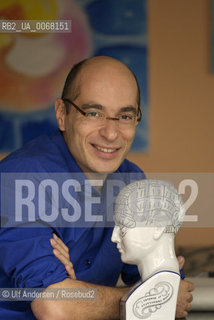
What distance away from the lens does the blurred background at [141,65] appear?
7.56 ft

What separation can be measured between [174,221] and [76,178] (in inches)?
13.8

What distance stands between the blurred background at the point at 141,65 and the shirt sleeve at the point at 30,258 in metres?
1.40

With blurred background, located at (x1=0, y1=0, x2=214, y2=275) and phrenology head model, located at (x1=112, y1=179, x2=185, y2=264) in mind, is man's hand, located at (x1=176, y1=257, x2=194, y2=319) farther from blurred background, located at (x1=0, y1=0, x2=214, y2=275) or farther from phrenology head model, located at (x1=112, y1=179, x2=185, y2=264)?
blurred background, located at (x1=0, y1=0, x2=214, y2=275)

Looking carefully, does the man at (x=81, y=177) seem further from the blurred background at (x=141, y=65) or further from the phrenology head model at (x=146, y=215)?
the blurred background at (x=141, y=65)

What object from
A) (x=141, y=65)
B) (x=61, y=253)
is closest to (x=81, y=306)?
(x=61, y=253)

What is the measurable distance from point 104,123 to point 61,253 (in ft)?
1.05

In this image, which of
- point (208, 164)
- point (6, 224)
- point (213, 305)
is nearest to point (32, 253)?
point (6, 224)

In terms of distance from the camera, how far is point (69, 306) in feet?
3.06

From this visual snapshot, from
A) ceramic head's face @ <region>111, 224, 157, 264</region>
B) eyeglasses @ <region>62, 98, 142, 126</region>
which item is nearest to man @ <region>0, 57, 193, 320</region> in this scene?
eyeglasses @ <region>62, 98, 142, 126</region>

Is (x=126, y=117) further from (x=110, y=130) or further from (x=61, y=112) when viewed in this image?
(x=61, y=112)

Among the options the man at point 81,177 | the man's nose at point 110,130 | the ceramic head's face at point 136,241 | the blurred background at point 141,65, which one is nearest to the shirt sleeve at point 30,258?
the man at point 81,177

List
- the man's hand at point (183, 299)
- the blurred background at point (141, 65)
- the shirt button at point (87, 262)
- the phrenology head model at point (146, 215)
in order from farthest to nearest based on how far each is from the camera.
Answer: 1. the blurred background at point (141, 65)
2. the shirt button at point (87, 262)
3. the man's hand at point (183, 299)
4. the phrenology head model at point (146, 215)

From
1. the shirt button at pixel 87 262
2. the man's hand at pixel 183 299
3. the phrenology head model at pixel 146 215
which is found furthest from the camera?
the shirt button at pixel 87 262

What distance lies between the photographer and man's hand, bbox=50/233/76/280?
0.98 m
